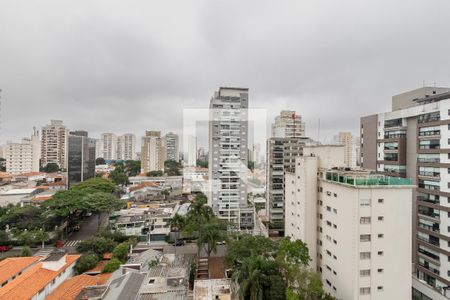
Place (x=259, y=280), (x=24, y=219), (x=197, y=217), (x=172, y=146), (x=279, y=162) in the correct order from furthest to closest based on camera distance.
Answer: (x=172, y=146)
(x=279, y=162)
(x=24, y=219)
(x=197, y=217)
(x=259, y=280)

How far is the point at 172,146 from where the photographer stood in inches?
2832

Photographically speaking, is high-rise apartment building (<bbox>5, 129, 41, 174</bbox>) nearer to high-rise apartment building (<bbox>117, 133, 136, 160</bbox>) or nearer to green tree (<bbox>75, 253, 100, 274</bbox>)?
high-rise apartment building (<bbox>117, 133, 136, 160</bbox>)

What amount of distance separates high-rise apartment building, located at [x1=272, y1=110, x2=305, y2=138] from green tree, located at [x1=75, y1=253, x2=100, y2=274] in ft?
101

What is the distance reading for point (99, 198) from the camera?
85.1ft

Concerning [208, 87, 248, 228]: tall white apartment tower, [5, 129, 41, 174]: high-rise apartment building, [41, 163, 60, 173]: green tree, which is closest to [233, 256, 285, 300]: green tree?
[208, 87, 248, 228]: tall white apartment tower

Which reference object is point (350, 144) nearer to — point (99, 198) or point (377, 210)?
point (377, 210)

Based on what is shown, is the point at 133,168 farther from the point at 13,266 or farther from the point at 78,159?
the point at 13,266

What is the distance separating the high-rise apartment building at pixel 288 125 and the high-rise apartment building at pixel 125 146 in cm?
6627

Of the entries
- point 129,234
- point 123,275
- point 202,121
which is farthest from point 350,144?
point 123,275

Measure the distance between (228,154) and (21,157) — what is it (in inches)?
2358

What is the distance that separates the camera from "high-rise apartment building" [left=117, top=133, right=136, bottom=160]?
90562 millimetres

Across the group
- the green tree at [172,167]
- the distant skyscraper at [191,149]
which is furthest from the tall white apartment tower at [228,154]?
the green tree at [172,167]

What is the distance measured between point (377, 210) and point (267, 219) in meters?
18.2

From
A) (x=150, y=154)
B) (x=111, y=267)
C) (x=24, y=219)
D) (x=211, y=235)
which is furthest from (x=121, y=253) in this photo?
(x=150, y=154)
